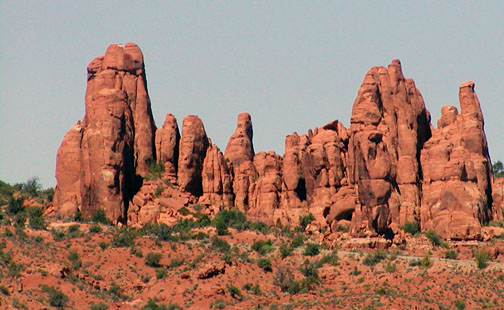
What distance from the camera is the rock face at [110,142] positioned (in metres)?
119

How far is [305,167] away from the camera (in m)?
126

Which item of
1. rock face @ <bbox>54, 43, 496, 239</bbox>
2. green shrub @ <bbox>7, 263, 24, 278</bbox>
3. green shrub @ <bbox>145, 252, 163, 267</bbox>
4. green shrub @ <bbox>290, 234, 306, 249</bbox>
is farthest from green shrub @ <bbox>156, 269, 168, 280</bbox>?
rock face @ <bbox>54, 43, 496, 239</bbox>

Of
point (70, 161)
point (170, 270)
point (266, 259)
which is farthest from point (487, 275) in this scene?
point (70, 161)

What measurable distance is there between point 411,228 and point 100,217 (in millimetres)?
31900

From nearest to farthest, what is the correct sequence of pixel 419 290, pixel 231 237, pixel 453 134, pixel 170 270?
pixel 419 290, pixel 170 270, pixel 231 237, pixel 453 134

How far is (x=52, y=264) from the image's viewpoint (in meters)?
96.7

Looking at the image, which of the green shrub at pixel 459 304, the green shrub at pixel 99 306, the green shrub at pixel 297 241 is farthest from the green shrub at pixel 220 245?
the green shrub at pixel 459 304

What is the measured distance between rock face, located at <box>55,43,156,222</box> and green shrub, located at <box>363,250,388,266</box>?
2848cm

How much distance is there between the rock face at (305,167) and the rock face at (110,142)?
12cm

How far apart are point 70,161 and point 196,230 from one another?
16200 mm

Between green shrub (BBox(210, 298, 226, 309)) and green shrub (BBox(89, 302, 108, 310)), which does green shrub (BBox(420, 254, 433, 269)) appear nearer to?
green shrub (BBox(210, 298, 226, 309))

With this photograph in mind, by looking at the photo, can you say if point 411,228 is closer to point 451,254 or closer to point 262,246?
point 451,254

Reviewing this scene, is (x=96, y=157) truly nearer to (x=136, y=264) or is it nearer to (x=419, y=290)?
(x=136, y=264)

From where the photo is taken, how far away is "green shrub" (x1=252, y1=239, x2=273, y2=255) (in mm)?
110188
